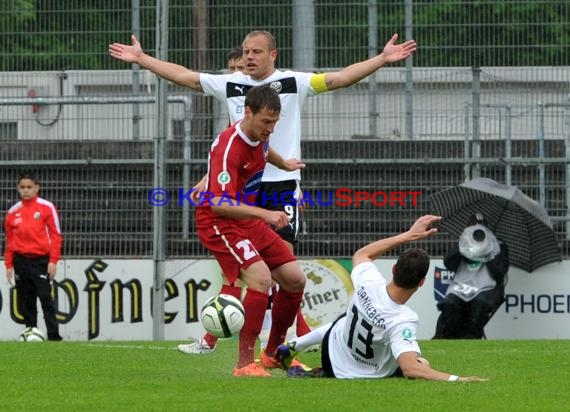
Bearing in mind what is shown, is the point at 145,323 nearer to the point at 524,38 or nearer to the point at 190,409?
the point at 524,38

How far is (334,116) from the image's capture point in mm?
15961

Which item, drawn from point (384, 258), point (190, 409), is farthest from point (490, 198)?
point (190, 409)

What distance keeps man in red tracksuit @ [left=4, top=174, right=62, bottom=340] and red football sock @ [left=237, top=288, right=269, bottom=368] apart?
721 cm

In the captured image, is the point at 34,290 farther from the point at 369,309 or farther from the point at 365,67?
the point at 369,309

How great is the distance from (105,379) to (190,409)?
6.22 feet

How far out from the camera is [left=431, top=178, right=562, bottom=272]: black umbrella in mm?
15023

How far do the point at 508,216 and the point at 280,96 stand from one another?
20.1 ft

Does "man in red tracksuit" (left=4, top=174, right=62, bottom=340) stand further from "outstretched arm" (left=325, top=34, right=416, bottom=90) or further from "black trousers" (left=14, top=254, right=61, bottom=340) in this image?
"outstretched arm" (left=325, top=34, right=416, bottom=90)

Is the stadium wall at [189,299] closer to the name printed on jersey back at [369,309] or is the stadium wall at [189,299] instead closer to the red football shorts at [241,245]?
the red football shorts at [241,245]

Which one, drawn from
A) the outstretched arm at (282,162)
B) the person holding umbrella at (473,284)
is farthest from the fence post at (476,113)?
the outstretched arm at (282,162)

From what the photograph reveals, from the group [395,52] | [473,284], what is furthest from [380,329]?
[473,284]

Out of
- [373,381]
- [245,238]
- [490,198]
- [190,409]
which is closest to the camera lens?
[190,409]

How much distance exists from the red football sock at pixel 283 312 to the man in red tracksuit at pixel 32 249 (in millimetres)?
6841

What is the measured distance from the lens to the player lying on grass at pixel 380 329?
7.87 metres
